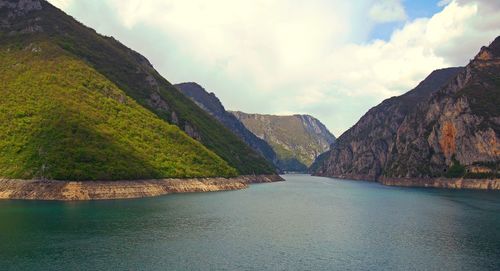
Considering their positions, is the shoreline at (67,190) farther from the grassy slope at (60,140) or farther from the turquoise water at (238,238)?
the turquoise water at (238,238)

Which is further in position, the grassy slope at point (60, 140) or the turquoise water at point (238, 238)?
the grassy slope at point (60, 140)

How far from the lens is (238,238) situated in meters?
90.2

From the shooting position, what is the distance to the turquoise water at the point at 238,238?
6931 cm

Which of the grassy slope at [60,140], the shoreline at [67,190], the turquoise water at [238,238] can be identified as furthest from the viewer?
the grassy slope at [60,140]

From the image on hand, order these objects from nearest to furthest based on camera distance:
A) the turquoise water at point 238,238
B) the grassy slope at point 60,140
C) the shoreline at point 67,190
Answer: the turquoise water at point 238,238
the shoreline at point 67,190
the grassy slope at point 60,140

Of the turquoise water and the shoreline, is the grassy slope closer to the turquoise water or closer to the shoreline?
the shoreline

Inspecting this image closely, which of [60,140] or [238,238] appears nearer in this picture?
[238,238]

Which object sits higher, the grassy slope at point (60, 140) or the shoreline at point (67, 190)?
the grassy slope at point (60, 140)

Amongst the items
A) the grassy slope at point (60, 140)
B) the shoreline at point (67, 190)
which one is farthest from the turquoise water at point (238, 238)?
the grassy slope at point (60, 140)

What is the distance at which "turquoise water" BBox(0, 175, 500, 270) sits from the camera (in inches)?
2729

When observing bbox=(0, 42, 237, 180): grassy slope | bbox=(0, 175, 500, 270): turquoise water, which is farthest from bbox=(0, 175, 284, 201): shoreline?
bbox=(0, 175, 500, 270): turquoise water

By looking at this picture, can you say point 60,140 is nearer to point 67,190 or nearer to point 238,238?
point 67,190

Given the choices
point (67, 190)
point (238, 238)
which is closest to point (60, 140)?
point (67, 190)

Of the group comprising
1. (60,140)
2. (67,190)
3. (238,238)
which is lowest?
(238,238)
